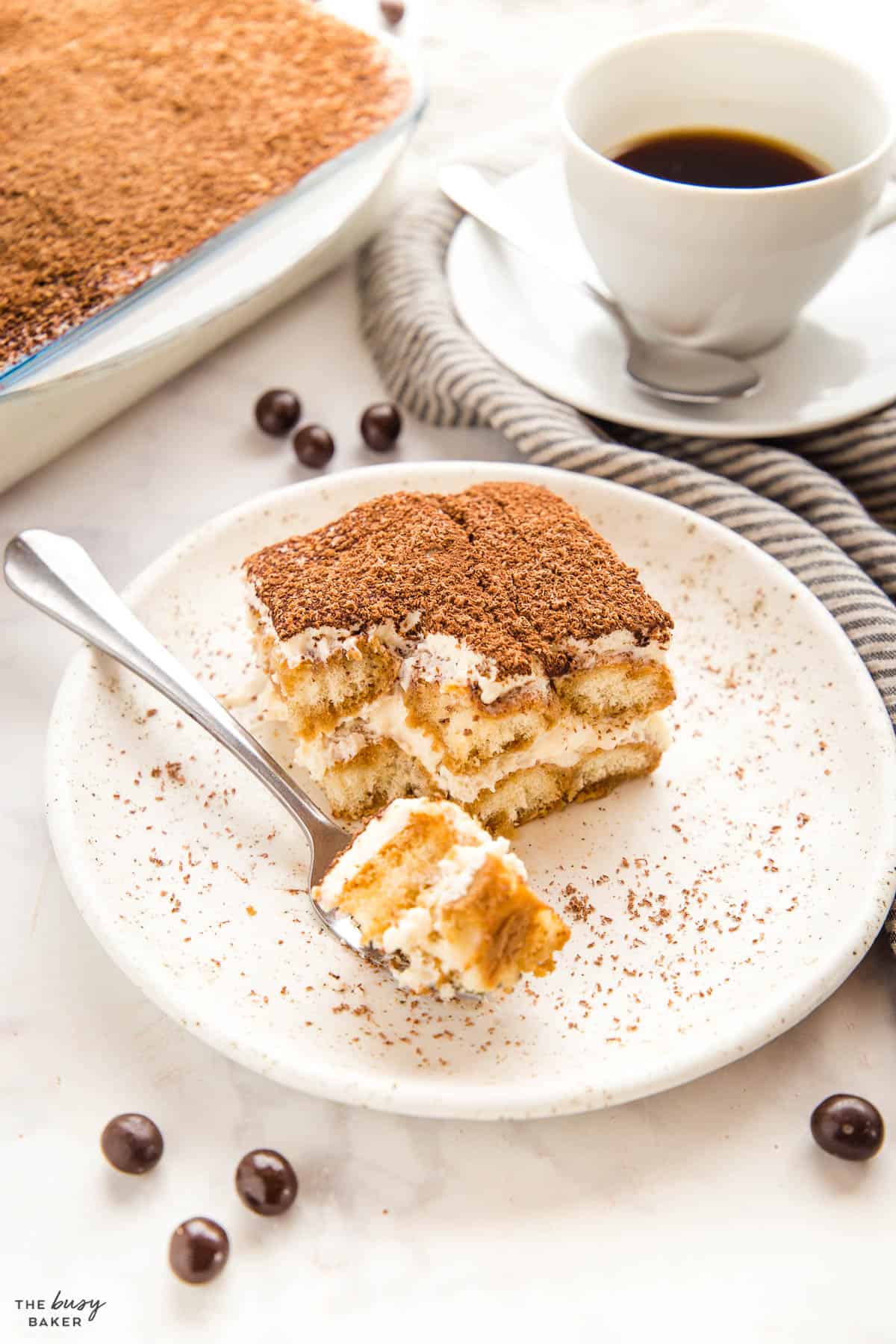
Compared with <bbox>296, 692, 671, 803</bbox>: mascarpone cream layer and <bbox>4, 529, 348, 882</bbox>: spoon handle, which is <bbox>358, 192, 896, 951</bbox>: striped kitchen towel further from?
<bbox>4, 529, 348, 882</bbox>: spoon handle

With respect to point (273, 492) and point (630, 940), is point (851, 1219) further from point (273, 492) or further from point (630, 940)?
point (273, 492)

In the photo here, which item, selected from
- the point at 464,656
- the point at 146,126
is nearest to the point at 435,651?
the point at 464,656

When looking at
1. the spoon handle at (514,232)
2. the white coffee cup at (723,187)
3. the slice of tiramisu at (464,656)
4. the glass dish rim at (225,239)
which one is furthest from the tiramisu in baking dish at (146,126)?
the slice of tiramisu at (464,656)

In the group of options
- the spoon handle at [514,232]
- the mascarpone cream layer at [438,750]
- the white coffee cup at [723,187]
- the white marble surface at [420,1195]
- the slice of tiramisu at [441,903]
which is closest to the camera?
the white marble surface at [420,1195]

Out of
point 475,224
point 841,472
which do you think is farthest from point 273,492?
point 841,472

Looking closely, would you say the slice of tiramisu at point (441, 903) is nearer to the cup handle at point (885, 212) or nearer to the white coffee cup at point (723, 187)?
the white coffee cup at point (723, 187)

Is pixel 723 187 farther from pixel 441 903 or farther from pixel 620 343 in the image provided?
pixel 441 903
